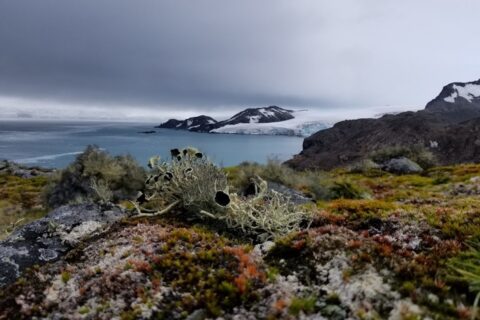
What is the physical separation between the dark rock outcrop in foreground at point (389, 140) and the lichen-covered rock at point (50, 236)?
9672cm

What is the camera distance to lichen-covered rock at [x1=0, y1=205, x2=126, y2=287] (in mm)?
7734

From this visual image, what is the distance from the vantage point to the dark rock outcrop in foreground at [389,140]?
120438mm

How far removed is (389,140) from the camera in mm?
147000

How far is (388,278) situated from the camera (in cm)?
535

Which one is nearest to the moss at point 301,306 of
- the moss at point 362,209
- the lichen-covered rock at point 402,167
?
the moss at point 362,209

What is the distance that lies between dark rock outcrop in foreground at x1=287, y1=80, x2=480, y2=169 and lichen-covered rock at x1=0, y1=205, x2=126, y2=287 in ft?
317

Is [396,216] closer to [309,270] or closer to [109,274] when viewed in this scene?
[309,270]

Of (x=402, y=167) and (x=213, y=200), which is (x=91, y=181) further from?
(x=402, y=167)

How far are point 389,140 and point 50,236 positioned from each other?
15194 centimetres

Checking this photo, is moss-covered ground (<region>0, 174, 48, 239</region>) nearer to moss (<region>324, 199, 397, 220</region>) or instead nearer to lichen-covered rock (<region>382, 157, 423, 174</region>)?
moss (<region>324, 199, 397, 220</region>)

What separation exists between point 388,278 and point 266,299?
5.81 feet

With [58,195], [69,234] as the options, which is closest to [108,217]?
[69,234]

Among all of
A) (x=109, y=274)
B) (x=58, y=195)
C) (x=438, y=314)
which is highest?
(x=438, y=314)

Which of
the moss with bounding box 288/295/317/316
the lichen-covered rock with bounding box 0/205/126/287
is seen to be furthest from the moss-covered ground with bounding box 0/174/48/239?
the moss with bounding box 288/295/317/316
